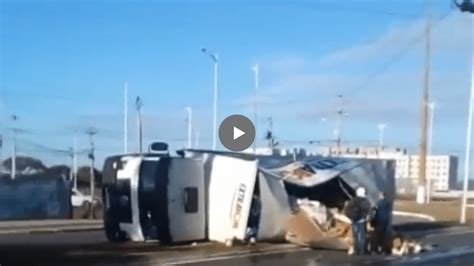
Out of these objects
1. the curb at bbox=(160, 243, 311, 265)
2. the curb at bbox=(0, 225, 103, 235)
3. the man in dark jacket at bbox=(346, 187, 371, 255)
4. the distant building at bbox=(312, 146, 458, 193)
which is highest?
the man in dark jacket at bbox=(346, 187, 371, 255)

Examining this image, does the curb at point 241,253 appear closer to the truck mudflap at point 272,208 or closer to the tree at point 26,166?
the truck mudflap at point 272,208

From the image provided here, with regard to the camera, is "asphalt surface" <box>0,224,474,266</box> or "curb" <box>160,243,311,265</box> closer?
"asphalt surface" <box>0,224,474,266</box>

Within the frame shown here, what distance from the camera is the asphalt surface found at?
20859 mm

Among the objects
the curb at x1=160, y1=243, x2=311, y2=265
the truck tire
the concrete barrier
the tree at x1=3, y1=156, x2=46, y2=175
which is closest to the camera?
the curb at x1=160, y1=243, x2=311, y2=265

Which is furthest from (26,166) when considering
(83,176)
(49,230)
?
(49,230)

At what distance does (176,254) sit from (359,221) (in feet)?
15.9

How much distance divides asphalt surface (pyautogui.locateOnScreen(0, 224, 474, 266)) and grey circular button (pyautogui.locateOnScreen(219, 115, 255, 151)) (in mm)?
2694

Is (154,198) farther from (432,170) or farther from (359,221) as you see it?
(432,170)

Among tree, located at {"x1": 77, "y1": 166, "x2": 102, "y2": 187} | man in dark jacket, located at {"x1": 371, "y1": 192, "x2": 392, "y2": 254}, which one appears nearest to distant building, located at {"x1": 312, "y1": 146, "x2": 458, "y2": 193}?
tree, located at {"x1": 77, "y1": 166, "x2": 102, "y2": 187}

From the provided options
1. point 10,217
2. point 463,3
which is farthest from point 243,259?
point 10,217

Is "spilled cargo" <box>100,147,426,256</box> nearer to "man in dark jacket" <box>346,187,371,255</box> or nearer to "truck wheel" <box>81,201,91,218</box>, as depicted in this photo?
"man in dark jacket" <box>346,187,371,255</box>

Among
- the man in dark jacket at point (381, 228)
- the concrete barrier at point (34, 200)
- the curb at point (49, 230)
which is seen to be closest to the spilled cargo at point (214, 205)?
the man in dark jacket at point (381, 228)

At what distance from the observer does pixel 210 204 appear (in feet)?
83.6

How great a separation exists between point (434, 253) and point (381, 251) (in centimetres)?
147
